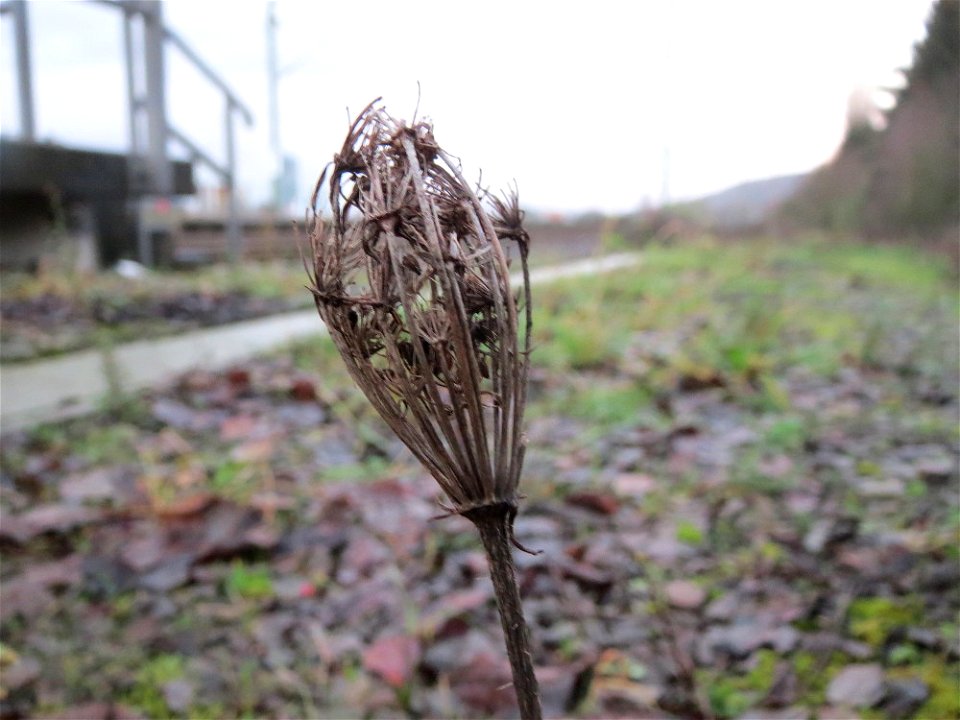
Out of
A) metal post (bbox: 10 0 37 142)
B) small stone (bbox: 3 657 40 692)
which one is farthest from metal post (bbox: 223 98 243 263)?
small stone (bbox: 3 657 40 692)

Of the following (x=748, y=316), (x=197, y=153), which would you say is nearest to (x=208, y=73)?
(x=197, y=153)

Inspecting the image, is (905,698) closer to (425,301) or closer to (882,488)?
(882,488)

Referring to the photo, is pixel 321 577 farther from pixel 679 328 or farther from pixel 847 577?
pixel 679 328

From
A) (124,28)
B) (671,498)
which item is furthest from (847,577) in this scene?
(124,28)

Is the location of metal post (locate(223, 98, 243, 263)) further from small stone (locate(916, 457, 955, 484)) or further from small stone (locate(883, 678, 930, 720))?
small stone (locate(883, 678, 930, 720))

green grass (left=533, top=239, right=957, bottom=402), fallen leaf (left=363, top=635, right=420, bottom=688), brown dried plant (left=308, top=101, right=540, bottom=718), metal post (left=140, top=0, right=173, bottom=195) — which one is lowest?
fallen leaf (left=363, top=635, right=420, bottom=688)
